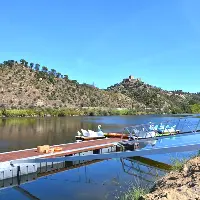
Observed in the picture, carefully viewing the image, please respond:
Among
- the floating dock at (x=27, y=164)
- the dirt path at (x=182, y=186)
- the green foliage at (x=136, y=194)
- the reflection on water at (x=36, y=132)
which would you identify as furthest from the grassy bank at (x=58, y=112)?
the dirt path at (x=182, y=186)

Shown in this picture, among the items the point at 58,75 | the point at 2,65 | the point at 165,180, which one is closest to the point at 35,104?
the point at 2,65

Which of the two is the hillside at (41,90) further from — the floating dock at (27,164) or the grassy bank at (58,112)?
the floating dock at (27,164)

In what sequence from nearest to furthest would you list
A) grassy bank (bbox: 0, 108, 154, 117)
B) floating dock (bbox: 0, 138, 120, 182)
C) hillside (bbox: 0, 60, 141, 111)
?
floating dock (bbox: 0, 138, 120, 182) → grassy bank (bbox: 0, 108, 154, 117) → hillside (bbox: 0, 60, 141, 111)

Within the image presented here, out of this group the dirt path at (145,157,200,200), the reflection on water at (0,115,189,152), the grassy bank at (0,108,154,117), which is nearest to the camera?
the dirt path at (145,157,200,200)

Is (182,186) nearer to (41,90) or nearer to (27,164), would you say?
(27,164)

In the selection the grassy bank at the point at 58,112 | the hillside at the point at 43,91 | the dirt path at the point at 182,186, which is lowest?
the dirt path at the point at 182,186

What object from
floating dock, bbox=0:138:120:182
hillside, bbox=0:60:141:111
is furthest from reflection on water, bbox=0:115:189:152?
hillside, bbox=0:60:141:111

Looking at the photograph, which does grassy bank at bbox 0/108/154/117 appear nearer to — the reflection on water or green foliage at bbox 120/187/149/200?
the reflection on water

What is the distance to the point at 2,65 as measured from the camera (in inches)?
5202

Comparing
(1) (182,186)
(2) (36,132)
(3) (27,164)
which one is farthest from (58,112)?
(1) (182,186)

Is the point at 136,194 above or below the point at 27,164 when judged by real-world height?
above

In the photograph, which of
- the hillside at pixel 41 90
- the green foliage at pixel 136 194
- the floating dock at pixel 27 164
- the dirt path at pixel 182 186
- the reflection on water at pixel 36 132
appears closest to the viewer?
the dirt path at pixel 182 186

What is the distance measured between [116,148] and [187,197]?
20848 mm

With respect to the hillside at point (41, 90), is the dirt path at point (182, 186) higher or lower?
lower
